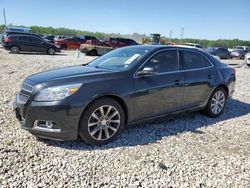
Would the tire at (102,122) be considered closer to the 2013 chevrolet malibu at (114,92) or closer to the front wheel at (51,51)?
the 2013 chevrolet malibu at (114,92)

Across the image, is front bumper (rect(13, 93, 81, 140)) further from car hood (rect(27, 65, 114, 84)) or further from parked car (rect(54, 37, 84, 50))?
parked car (rect(54, 37, 84, 50))

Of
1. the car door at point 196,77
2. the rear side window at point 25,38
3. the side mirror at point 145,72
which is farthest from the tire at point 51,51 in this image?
the side mirror at point 145,72

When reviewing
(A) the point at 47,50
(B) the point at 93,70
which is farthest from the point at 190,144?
(A) the point at 47,50

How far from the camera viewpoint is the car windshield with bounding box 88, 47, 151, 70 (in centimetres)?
465

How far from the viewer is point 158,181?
10.8 feet

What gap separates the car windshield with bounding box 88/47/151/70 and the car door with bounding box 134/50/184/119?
23cm

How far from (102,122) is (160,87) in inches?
50.3

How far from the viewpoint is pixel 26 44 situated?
70.1 ft

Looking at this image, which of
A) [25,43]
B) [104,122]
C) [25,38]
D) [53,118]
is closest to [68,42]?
[25,38]

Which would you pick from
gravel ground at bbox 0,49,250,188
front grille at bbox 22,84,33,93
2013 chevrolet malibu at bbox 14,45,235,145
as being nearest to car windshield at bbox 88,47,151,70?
2013 chevrolet malibu at bbox 14,45,235,145

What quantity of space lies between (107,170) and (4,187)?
1224 mm

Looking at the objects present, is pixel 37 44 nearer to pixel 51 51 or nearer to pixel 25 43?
pixel 25 43

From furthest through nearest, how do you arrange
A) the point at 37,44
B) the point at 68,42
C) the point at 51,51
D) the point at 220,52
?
the point at 220,52 < the point at 68,42 < the point at 51,51 < the point at 37,44

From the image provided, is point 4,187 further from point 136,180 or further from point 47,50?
point 47,50
